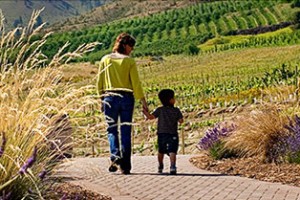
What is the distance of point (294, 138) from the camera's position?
897cm

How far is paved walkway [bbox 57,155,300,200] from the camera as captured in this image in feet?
23.6

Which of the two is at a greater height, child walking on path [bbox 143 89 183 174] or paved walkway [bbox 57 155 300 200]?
child walking on path [bbox 143 89 183 174]

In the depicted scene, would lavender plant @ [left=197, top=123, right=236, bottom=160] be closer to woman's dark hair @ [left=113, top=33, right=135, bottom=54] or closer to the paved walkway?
the paved walkway

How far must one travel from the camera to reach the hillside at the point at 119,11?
153875mm

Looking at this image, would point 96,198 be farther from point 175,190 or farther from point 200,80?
point 200,80

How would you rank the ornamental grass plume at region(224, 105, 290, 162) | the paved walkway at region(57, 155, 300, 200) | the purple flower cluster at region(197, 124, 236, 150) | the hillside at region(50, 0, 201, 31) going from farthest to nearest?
the hillside at region(50, 0, 201, 31) → the purple flower cluster at region(197, 124, 236, 150) → the ornamental grass plume at region(224, 105, 290, 162) → the paved walkway at region(57, 155, 300, 200)

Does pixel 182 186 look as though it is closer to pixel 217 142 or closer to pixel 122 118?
pixel 122 118

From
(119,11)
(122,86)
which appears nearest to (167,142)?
(122,86)

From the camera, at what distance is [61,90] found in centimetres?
610

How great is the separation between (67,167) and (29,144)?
1.75 feet

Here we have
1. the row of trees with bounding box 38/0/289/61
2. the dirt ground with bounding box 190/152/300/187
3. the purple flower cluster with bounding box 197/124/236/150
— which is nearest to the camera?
the dirt ground with bounding box 190/152/300/187

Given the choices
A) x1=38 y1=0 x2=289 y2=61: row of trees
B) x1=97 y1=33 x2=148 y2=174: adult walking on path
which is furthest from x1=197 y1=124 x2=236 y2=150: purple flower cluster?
x1=38 y1=0 x2=289 y2=61: row of trees

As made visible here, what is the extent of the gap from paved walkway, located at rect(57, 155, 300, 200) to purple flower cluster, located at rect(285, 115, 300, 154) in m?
0.86

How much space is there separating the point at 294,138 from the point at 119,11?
6902 inches
